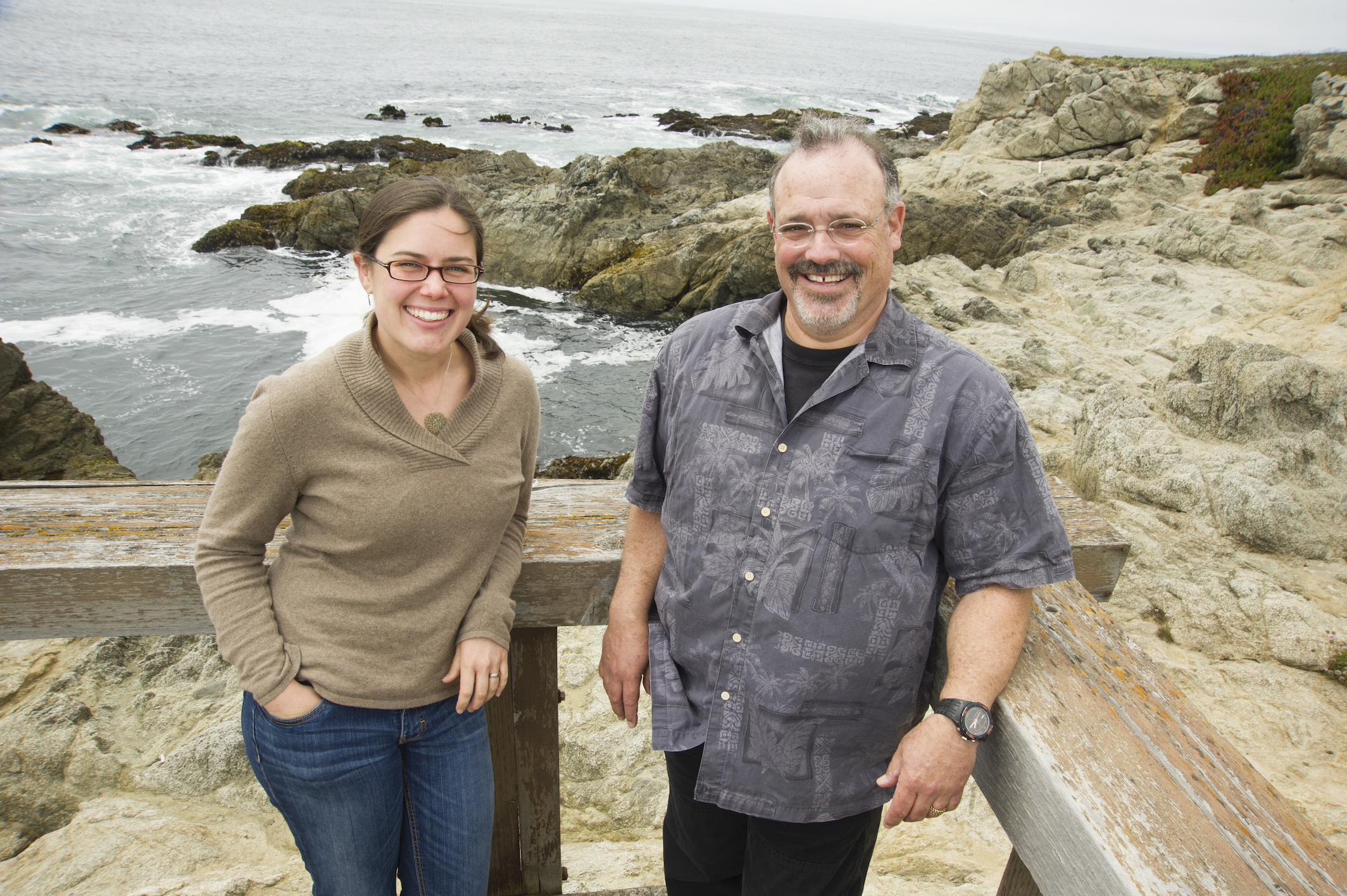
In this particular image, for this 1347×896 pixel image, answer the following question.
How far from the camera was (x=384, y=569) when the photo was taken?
165 cm

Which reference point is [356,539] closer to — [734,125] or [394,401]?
[394,401]

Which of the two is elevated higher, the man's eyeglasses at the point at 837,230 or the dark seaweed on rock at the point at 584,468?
the man's eyeglasses at the point at 837,230

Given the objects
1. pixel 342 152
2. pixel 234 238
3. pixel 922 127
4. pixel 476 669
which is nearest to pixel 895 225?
pixel 476 669

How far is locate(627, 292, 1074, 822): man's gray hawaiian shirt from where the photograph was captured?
158 centimetres

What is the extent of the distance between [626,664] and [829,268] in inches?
42.7

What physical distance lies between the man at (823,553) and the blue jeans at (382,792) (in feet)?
1.39

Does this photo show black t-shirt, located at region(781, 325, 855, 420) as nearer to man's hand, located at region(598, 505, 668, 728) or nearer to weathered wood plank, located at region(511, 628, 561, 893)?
man's hand, located at region(598, 505, 668, 728)

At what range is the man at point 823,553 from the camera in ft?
5.06

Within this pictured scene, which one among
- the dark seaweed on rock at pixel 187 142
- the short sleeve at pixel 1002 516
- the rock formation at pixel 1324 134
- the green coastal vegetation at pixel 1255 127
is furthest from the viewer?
the dark seaweed on rock at pixel 187 142

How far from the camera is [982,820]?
311 cm

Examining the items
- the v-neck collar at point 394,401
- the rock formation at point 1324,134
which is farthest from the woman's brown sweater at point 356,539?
the rock formation at point 1324,134

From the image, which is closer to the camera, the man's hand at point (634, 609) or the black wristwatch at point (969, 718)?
the black wristwatch at point (969, 718)

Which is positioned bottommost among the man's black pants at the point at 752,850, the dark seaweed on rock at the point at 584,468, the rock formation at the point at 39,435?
the dark seaweed on rock at the point at 584,468

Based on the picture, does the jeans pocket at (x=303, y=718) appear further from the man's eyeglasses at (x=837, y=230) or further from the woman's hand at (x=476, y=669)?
the man's eyeglasses at (x=837, y=230)
